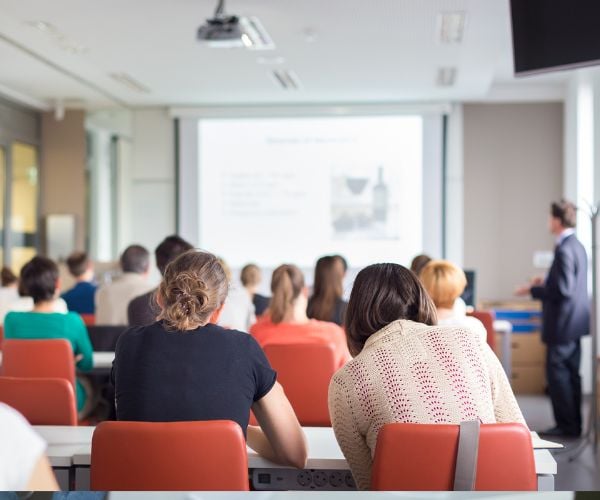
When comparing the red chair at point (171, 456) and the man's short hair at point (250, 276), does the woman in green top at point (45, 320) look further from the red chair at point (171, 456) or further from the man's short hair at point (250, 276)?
the red chair at point (171, 456)

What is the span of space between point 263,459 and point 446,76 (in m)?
6.85

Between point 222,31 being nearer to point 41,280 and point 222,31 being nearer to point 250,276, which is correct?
point 250,276

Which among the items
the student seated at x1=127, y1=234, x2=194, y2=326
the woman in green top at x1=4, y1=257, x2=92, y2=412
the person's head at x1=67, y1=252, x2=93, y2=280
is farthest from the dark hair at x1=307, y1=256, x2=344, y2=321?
the person's head at x1=67, y1=252, x2=93, y2=280

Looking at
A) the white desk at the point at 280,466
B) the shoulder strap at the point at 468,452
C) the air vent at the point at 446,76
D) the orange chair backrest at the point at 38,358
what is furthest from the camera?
the air vent at the point at 446,76

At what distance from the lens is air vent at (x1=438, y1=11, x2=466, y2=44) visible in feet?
21.5

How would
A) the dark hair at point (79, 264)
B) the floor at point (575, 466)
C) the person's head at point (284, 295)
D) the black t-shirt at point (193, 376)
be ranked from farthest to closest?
the dark hair at point (79, 264)
the floor at point (575, 466)
the person's head at point (284, 295)
the black t-shirt at point (193, 376)

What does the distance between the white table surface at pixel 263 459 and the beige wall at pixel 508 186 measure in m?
7.44

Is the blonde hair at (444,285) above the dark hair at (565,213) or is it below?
below

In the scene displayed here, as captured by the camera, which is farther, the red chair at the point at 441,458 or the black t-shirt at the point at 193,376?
the black t-shirt at the point at 193,376

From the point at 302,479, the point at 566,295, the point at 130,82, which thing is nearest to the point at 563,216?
the point at 566,295

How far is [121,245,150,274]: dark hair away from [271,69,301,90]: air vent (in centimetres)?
313

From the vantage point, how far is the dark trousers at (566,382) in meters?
6.20

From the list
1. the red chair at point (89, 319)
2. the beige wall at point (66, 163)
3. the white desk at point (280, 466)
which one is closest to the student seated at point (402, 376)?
the white desk at point (280, 466)

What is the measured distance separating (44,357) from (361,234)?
6397 millimetres
